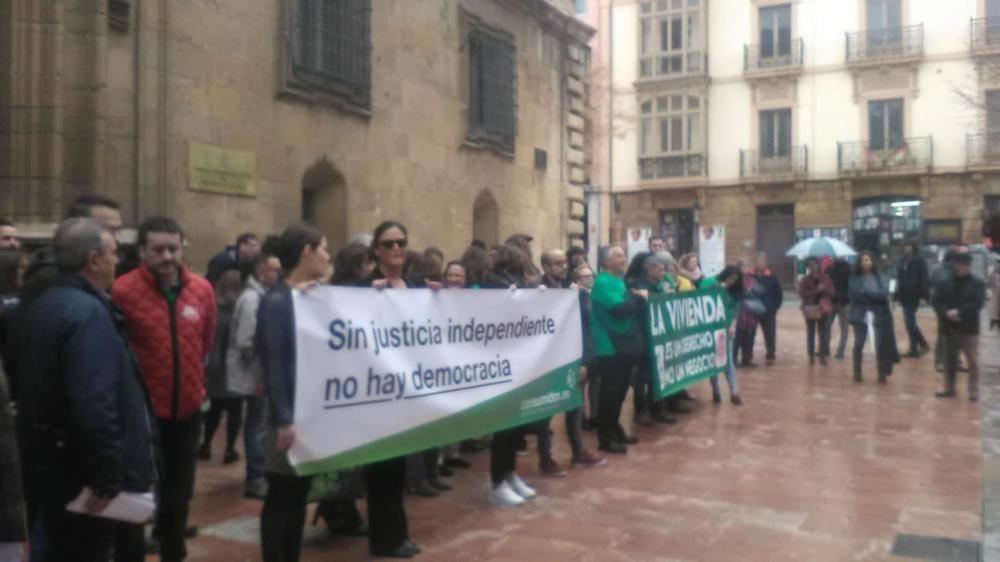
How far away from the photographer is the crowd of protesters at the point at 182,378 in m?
3.30

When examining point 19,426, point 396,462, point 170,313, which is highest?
point 170,313

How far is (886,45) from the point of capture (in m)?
36.0

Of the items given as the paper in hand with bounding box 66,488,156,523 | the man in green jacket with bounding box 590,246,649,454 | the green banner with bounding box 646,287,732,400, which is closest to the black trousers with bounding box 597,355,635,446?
the man in green jacket with bounding box 590,246,649,454

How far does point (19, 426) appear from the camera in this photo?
3.36 metres

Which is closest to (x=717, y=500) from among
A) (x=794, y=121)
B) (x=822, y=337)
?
(x=822, y=337)

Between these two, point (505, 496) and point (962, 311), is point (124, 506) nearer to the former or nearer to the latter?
point (505, 496)

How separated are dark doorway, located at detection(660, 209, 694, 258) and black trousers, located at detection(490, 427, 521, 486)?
33.6 meters

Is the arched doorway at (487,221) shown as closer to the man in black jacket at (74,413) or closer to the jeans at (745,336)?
the jeans at (745,336)

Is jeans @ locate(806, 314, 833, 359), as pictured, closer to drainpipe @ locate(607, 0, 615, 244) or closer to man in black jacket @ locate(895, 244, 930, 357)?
man in black jacket @ locate(895, 244, 930, 357)

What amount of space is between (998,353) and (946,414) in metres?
7.59

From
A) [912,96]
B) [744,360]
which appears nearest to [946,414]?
[744,360]

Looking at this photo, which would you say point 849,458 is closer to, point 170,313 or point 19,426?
point 170,313

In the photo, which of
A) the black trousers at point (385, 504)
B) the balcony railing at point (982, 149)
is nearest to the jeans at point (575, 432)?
the black trousers at point (385, 504)

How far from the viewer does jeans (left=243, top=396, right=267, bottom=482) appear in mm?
6633
